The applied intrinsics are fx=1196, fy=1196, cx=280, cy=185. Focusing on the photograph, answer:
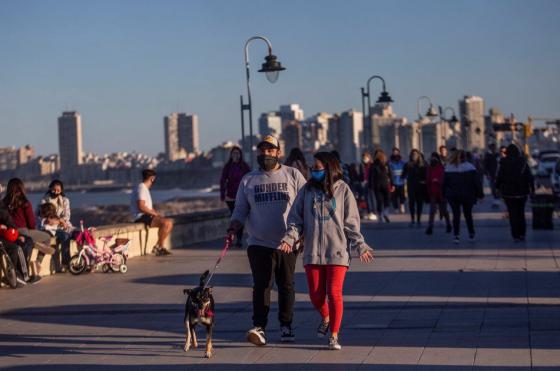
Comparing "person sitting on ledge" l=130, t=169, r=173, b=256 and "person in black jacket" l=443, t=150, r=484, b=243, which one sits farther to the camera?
"person in black jacket" l=443, t=150, r=484, b=243

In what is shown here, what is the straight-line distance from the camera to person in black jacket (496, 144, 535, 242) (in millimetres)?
19859

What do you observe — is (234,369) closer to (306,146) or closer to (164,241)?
(164,241)

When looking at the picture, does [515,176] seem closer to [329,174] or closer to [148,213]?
[148,213]

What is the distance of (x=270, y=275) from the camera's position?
33.1ft

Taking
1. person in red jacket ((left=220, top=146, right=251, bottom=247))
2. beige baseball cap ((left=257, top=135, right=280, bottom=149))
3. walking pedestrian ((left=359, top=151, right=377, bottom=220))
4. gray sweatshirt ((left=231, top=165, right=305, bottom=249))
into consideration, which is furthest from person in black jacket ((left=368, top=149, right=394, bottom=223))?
gray sweatshirt ((left=231, top=165, right=305, bottom=249))

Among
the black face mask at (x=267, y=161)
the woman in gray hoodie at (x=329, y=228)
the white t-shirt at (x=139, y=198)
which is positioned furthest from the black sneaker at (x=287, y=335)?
the white t-shirt at (x=139, y=198)

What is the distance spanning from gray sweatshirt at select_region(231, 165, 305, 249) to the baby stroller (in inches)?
283

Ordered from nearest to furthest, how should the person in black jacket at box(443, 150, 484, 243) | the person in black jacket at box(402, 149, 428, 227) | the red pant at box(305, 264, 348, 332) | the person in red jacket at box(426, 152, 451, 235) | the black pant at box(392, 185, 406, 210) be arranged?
the red pant at box(305, 264, 348, 332), the person in black jacket at box(443, 150, 484, 243), the person in red jacket at box(426, 152, 451, 235), the person in black jacket at box(402, 149, 428, 227), the black pant at box(392, 185, 406, 210)

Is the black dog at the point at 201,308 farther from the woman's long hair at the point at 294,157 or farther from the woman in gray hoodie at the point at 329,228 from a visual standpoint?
the woman's long hair at the point at 294,157

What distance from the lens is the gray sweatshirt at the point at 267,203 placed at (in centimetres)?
1003

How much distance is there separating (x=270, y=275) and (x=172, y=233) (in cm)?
1221

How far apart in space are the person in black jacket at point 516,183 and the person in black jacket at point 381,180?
627 cm

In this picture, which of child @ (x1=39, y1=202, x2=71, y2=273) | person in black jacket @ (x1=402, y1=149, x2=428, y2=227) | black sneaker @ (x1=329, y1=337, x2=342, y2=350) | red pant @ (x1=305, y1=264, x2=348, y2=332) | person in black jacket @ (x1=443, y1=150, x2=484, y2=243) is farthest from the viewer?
person in black jacket @ (x1=402, y1=149, x2=428, y2=227)

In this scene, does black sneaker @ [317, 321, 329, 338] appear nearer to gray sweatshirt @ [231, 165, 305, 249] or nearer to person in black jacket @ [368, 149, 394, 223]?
gray sweatshirt @ [231, 165, 305, 249]
